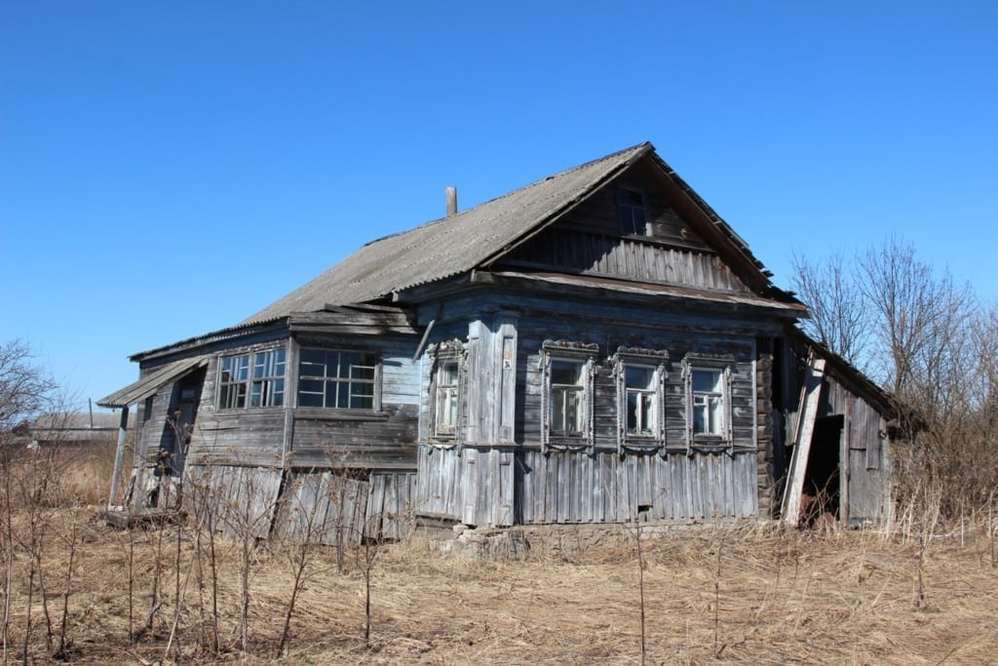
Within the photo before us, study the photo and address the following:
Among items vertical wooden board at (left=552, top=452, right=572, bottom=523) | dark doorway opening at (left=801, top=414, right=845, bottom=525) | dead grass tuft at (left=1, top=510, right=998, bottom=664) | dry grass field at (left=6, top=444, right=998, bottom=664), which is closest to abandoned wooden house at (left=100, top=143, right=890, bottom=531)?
vertical wooden board at (left=552, top=452, right=572, bottom=523)

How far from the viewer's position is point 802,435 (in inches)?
603

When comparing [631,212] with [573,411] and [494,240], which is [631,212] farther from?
[573,411]

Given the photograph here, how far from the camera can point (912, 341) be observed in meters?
23.6

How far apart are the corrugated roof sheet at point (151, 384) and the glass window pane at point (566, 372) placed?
734cm

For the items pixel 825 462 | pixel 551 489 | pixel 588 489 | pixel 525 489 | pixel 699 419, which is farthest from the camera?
pixel 825 462

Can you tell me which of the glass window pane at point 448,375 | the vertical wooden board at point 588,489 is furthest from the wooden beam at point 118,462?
the vertical wooden board at point 588,489

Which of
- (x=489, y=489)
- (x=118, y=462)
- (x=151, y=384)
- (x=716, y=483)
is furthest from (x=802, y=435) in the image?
(x=118, y=462)

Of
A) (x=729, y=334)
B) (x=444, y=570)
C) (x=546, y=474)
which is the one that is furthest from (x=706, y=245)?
(x=444, y=570)

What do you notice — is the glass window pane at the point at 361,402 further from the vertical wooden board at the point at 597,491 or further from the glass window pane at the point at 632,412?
the glass window pane at the point at 632,412

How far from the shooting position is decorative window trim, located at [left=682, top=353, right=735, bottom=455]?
14.1 meters

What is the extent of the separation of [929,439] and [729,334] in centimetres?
475

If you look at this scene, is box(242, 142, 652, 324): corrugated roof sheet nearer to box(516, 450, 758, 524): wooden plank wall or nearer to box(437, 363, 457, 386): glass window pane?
box(437, 363, 457, 386): glass window pane

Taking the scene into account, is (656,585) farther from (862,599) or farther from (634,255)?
(634,255)

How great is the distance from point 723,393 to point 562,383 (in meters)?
3.08
